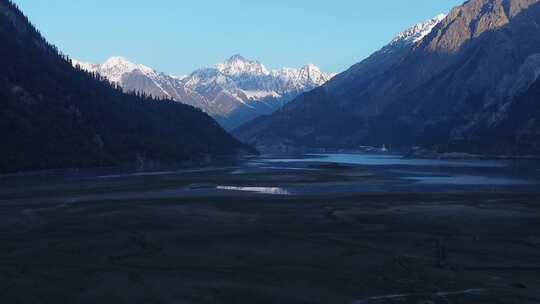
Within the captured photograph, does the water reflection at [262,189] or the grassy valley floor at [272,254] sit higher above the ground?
the water reflection at [262,189]

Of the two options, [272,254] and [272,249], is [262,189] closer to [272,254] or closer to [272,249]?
[272,249]

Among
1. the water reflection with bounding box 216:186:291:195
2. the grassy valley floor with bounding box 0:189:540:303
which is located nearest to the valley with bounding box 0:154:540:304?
the grassy valley floor with bounding box 0:189:540:303

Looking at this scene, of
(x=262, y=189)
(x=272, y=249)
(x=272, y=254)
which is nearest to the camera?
(x=272, y=254)

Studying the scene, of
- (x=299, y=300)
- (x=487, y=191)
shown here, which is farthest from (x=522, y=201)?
(x=299, y=300)

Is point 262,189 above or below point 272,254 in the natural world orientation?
above

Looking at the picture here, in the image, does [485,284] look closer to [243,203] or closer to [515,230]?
[515,230]

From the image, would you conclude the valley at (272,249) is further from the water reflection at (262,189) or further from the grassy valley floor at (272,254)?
the water reflection at (262,189)

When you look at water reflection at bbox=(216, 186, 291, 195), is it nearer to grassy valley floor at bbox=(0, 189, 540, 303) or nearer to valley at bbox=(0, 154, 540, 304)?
valley at bbox=(0, 154, 540, 304)

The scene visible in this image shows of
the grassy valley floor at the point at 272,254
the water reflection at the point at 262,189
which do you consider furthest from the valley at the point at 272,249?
the water reflection at the point at 262,189

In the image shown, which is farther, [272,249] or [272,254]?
[272,249]

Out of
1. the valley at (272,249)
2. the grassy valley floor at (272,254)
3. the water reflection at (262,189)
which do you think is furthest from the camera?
the water reflection at (262,189)

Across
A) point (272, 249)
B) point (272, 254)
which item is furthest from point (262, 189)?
point (272, 254)
